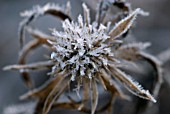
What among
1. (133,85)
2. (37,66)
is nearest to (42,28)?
(37,66)

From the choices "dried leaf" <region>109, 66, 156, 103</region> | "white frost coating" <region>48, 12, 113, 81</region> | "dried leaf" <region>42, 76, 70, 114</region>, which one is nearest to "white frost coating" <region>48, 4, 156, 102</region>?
"white frost coating" <region>48, 12, 113, 81</region>

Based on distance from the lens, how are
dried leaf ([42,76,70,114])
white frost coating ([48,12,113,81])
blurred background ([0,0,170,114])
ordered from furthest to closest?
blurred background ([0,0,170,114]) < dried leaf ([42,76,70,114]) < white frost coating ([48,12,113,81])

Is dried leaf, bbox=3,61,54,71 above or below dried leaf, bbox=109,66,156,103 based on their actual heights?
above

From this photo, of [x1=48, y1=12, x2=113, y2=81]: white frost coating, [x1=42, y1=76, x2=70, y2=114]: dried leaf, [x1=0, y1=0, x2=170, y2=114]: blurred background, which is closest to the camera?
[x1=48, y1=12, x2=113, y2=81]: white frost coating

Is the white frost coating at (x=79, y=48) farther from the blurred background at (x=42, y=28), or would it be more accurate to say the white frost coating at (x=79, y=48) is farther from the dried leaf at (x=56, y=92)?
the blurred background at (x=42, y=28)

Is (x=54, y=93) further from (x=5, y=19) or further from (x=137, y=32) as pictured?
(x=5, y=19)

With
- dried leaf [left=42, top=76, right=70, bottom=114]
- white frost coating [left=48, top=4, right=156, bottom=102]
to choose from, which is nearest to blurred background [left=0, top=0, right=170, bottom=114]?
dried leaf [left=42, top=76, right=70, bottom=114]

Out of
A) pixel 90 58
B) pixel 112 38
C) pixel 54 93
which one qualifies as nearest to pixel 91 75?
pixel 90 58

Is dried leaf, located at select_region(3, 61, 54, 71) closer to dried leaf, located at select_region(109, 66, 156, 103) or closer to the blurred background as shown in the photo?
dried leaf, located at select_region(109, 66, 156, 103)

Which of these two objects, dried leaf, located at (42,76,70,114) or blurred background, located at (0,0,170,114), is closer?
dried leaf, located at (42,76,70,114)
